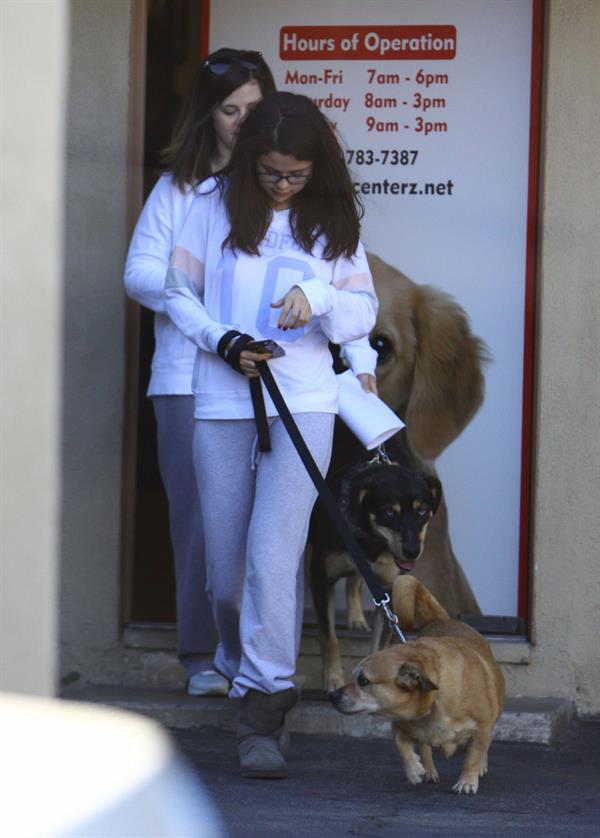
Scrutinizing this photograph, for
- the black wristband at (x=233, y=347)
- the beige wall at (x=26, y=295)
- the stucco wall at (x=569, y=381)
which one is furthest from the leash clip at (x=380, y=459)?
the beige wall at (x=26, y=295)

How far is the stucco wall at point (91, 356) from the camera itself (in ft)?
21.6

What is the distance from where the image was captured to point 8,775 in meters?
1.72

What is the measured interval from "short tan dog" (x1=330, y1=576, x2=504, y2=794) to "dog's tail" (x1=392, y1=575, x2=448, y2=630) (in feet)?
0.88

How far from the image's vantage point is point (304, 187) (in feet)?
17.0

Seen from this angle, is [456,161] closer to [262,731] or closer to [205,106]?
[205,106]

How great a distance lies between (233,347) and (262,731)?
4.28ft

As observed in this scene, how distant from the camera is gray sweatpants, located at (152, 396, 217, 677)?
604cm

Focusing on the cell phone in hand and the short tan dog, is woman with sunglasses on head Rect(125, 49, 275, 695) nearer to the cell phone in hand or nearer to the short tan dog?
the cell phone in hand

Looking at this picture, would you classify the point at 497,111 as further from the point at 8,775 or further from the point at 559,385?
the point at 8,775

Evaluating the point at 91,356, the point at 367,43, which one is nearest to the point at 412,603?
the point at 91,356

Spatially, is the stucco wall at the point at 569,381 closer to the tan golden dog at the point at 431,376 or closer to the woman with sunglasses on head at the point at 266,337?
the tan golden dog at the point at 431,376

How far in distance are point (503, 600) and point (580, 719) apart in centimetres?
58

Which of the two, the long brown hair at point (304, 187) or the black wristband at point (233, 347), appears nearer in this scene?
the black wristband at point (233, 347)

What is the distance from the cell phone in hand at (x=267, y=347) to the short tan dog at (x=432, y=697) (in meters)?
1.01
